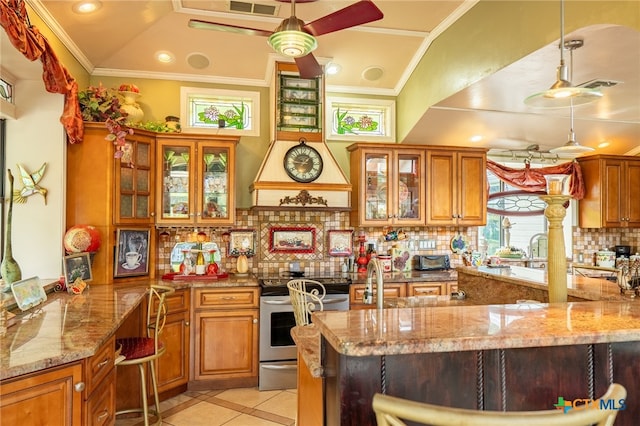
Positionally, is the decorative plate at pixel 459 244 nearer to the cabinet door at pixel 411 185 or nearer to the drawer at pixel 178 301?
the cabinet door at pixel 411 185

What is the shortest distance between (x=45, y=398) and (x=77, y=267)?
1.82m

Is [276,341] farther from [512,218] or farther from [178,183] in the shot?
[512,218]

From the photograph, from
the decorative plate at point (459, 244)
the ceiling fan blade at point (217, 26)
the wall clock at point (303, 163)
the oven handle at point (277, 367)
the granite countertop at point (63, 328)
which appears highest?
the ceiling fan blade at point (217, 26)

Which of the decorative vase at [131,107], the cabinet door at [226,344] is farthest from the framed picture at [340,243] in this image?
the decorative vase at [131,107]

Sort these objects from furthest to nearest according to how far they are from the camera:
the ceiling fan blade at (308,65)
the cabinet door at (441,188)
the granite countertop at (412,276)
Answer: the cabinet door at (441,188)
the granite countertop at (412,276)
the ceiling fan blade at (308,65)

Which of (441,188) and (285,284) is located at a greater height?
(441,188)

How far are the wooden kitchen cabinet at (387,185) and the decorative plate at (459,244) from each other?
2.29 feet

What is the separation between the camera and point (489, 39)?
323 cm

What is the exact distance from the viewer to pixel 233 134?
4.43 metres

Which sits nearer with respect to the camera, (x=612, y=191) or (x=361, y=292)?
(x=361, y=292)

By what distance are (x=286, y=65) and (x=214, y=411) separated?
10.5 feet

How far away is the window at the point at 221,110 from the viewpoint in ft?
14.3

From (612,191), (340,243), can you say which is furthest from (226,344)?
(612,191)

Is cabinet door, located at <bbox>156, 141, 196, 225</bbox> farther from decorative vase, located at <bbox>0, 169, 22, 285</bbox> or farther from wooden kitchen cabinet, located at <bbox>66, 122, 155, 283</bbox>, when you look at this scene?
decorative vase, located at <bbox>0, 169, 22, 285</bbox>
